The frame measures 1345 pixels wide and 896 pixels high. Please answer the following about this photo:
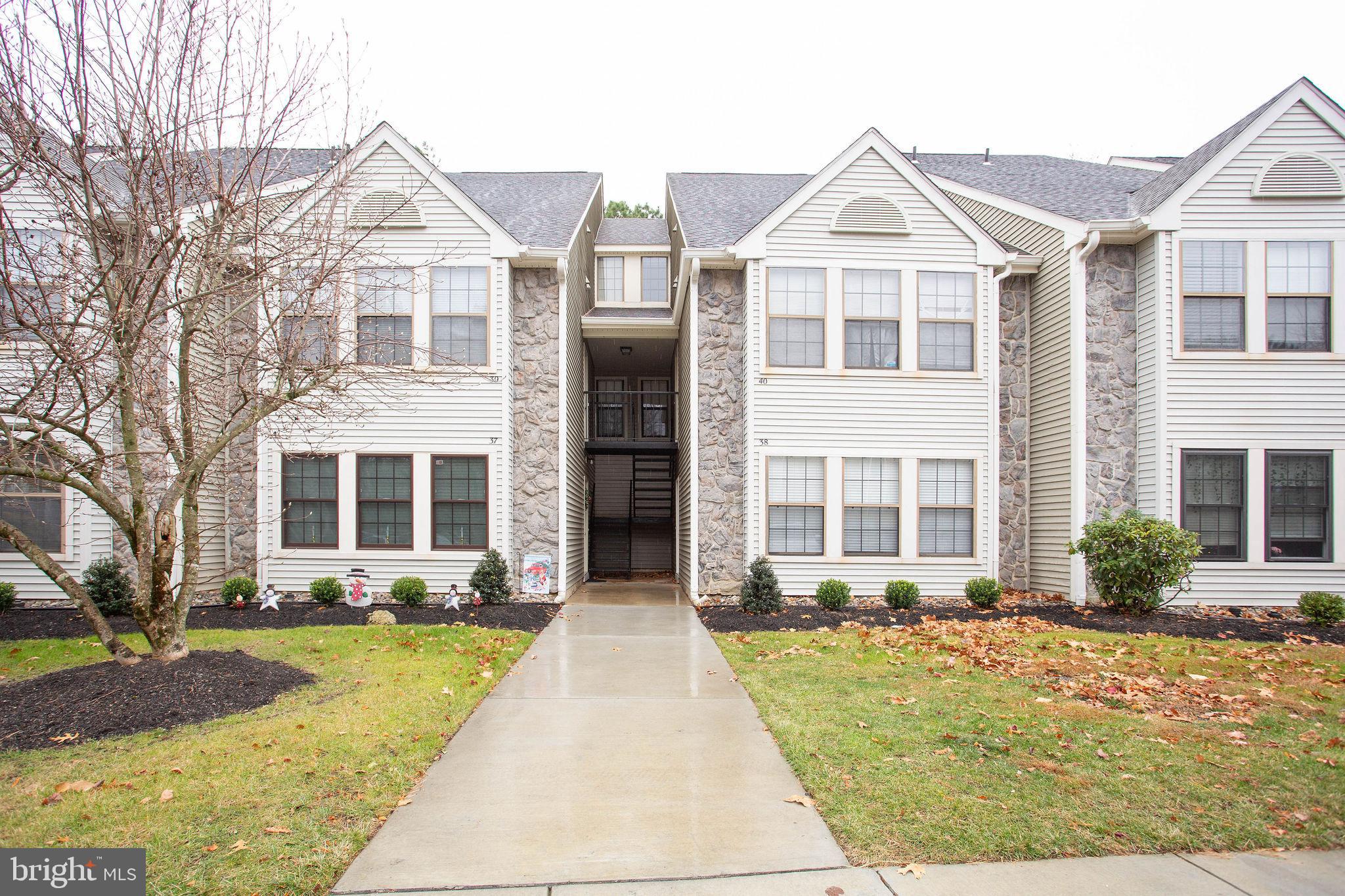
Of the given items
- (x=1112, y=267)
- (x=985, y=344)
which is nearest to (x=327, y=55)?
(x=985, y=344)

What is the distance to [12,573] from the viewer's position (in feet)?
38.0

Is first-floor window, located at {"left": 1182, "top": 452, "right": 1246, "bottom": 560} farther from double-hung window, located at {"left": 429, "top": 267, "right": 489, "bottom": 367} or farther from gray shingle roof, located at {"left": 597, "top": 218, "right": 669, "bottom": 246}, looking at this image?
gray shingle roof, located at {"left": 597, "top": 218, "right": 669, "bottom": 246}

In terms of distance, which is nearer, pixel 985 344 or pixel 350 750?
pixel 350 750

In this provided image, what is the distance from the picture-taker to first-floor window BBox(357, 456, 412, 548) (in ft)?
39.0

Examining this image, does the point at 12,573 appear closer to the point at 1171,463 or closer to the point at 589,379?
the point at 589,379

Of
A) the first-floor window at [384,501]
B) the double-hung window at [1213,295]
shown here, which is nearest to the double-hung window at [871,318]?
the double-hung window at [1213,295]

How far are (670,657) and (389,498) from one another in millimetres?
5809

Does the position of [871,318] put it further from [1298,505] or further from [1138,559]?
[1298,505]

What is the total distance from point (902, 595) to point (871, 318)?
13.9 ft

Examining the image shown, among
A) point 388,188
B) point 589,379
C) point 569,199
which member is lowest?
point 589,379

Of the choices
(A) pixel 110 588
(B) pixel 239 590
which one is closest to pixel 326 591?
(B) pixel 239 590

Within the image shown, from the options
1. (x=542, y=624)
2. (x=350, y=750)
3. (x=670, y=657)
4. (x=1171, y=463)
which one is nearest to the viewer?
(x=350, y=750)

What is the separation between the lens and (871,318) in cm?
1210

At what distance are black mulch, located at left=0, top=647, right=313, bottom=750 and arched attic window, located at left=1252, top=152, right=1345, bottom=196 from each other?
13962 millimetres
